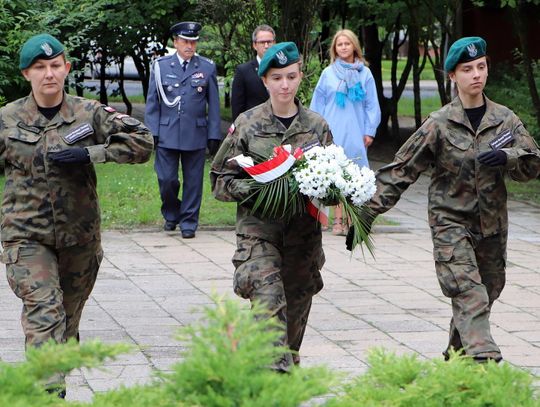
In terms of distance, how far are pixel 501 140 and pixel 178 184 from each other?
644 cm

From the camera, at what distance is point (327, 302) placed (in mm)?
9359

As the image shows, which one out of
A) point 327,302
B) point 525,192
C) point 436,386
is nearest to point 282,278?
point 327,302

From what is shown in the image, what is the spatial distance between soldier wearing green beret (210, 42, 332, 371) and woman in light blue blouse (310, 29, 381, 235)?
5307 mm

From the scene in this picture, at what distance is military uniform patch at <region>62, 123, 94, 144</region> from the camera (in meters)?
6.25

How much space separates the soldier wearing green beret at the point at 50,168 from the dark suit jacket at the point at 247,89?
612 centimetres

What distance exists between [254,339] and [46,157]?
9.98 feet

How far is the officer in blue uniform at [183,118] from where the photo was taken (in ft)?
41.1

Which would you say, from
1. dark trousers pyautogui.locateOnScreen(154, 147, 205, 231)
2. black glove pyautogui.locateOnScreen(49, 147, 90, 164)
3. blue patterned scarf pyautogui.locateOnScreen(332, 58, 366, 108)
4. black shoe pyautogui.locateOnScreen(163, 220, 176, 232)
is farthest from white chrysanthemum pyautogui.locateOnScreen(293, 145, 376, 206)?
black shoe pyautogui.locateOnScreen(163, 220, 176, 232)

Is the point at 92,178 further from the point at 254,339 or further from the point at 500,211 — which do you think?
the point at 254,339

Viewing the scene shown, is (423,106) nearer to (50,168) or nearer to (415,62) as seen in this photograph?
(415,62)

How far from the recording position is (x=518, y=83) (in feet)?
62.0

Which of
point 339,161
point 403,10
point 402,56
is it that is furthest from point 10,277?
point 402,56

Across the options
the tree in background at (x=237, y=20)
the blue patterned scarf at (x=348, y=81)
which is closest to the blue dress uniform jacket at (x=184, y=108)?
the blue patterned scarf at (x=348, y=81)

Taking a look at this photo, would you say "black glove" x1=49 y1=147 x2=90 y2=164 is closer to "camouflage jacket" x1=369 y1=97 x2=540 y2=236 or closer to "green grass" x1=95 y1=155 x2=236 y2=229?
"camouflage jacket" x1=369 y1=97 x2=540 y2=236
